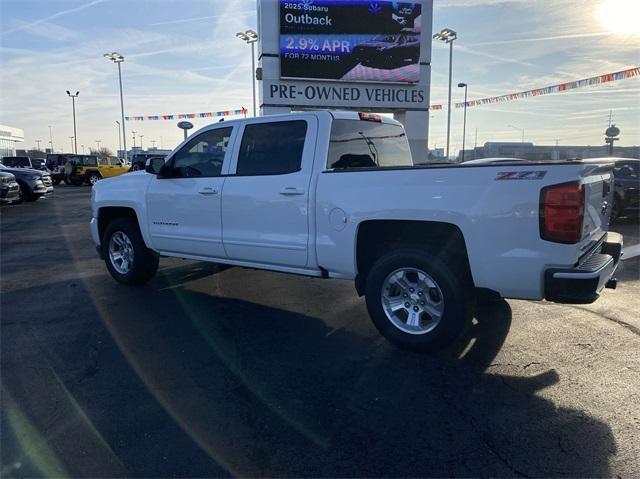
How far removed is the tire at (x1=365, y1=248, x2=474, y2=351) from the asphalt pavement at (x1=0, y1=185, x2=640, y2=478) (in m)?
0.20

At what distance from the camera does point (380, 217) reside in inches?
163

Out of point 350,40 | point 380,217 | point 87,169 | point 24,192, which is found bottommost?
point 24,192

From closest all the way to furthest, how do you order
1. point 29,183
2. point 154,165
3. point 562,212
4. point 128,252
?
point 562,212
point 154,165
point 128,252
point 29,183

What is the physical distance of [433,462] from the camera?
8.87ft

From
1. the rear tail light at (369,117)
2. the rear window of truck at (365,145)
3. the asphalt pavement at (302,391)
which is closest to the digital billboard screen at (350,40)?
the rear window of truck at (365,145)

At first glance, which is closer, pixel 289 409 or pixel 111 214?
pixel 289 409

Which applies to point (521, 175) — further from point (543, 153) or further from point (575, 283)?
point (543, 153)

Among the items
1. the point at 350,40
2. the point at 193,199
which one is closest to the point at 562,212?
the point at 193,199

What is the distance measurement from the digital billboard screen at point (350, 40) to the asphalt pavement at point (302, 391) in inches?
688

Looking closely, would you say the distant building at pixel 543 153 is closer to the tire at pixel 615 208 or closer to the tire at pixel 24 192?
the tire at pixel 615 208

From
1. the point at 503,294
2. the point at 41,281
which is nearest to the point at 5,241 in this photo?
the point at 41,281

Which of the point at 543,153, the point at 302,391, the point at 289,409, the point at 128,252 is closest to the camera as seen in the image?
the point at 289,409

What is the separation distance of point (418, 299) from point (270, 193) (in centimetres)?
177

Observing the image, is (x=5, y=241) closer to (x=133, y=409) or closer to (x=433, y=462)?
(x=133, y=409)
